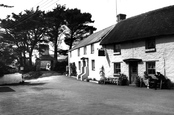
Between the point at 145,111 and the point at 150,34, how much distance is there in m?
10.7

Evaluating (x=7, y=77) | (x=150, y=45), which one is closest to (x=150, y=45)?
(x=150, y=45)

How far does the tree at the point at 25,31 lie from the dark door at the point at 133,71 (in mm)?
26439

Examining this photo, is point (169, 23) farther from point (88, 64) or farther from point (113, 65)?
point (88, 64)

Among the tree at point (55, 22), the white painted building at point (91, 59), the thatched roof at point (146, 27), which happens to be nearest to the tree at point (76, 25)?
the tree at point (55, 22)

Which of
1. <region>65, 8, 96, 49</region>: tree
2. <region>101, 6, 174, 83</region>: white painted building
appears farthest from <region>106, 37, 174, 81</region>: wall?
<region>65, 8, 96, 49</region>: tree

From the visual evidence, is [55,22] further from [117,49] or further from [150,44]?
[150,44]

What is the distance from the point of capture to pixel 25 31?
130 ft

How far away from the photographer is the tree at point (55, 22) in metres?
41.6

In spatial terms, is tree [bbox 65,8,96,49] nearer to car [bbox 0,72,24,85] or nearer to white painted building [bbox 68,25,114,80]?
white painted building [bbox 68,25,114,80]

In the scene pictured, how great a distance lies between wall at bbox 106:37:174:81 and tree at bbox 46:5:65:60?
84.4 feet

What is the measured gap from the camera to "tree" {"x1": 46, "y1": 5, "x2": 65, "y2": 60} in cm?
4161

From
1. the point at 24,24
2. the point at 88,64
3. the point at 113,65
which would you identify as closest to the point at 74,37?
the point at 24,24

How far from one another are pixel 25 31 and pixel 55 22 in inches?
289

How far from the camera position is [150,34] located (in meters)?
16.9
